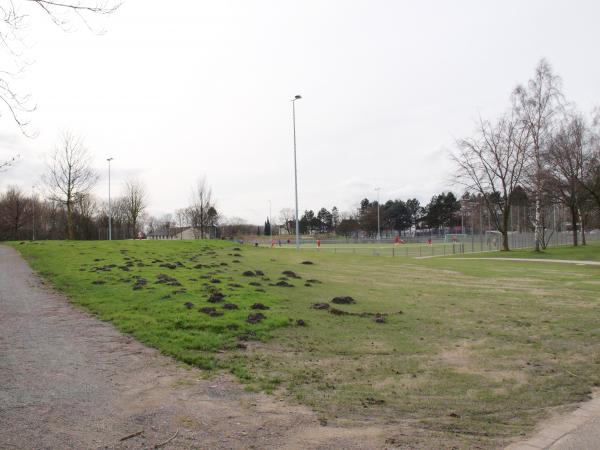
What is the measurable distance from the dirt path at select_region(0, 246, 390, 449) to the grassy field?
1.36 ft

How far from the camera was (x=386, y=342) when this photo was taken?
834 cm

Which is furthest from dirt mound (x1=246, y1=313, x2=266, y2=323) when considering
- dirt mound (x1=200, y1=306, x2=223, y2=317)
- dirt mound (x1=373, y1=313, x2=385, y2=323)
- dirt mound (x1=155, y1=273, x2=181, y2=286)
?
dirt mound (x1=155, y1=273, x2=181, y2=286)

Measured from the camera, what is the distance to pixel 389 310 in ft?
37.6

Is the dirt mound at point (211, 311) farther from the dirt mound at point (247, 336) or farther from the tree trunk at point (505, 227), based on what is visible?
the tree trunk at point (505, 227)

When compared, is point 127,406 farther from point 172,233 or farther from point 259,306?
point 172,233

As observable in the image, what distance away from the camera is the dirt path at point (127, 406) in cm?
412

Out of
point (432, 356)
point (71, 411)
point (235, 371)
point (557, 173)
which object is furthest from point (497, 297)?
point (557, 173)

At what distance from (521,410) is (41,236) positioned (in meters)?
80.9

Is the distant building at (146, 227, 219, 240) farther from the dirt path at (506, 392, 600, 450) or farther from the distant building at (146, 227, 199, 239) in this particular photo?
the dirt path at (506, 392, 600, 450)

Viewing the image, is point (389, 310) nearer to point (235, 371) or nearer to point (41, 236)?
point (235, 371)

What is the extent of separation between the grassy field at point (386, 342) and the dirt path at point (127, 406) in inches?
16.3

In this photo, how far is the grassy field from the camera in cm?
529

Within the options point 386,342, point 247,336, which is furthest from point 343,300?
point 247,336

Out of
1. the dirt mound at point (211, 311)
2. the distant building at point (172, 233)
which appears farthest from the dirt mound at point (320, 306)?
the distant building at point (172, 233)
